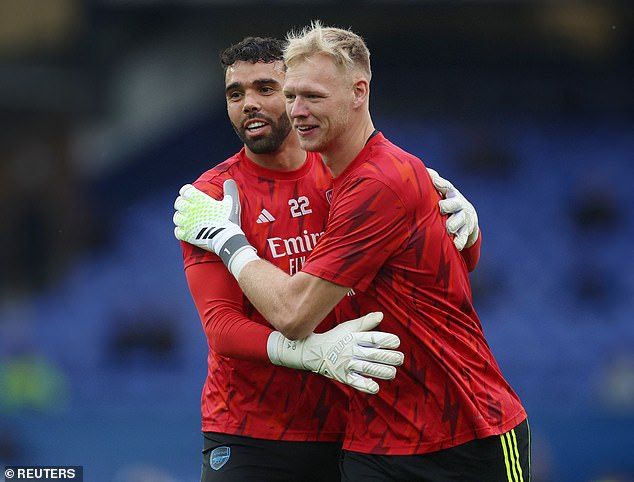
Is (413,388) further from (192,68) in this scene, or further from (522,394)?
(192,68)

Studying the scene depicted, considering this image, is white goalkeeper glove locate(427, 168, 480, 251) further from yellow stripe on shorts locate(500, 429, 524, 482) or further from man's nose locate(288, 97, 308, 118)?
yellow stripe on shorts locate(500, 429, 524, 482)

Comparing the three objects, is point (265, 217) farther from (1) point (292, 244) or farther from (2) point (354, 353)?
(2) point (354, 353)

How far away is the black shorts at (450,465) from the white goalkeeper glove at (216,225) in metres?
0.86

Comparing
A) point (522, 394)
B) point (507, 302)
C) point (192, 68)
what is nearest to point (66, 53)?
point (192, 68)

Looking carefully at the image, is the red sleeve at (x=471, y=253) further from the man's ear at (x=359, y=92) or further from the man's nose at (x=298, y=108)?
the man's nose at (x=298, y=108)

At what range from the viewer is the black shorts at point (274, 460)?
4266mm

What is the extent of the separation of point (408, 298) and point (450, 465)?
2.05ft

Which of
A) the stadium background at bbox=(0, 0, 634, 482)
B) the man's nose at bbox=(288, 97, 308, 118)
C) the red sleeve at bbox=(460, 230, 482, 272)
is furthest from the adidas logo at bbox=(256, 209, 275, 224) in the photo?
the stadium background at bbox=(0, 0, 634, 482)

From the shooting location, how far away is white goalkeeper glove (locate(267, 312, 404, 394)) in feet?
12.1

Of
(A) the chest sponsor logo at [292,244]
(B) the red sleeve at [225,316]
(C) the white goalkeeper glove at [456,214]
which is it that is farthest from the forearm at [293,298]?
(C) the white goalkeeper glove at [456,214]

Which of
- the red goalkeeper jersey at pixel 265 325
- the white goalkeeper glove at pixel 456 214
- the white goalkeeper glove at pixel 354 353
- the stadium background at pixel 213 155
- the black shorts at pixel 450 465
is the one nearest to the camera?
the white goalkeeper glove at pixel 354 353

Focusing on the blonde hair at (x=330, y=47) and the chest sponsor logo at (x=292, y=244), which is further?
the chest sponsor logo at (x=292, y=244)

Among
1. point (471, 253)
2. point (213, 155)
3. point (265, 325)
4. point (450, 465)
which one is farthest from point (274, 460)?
point (213, 155)

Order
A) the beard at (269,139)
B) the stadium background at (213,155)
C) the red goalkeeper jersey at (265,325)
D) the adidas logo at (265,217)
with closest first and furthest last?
the red goalkeeper jersey at (265,325) → the adidas logo at (265,217) → the beard at (269,139) → the stadium background at (213,155)
